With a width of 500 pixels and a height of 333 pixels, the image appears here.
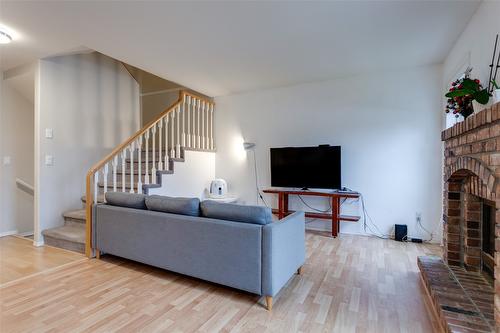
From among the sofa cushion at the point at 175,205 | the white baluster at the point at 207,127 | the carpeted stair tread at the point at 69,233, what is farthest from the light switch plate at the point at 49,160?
the white baluster at the point at 207,127

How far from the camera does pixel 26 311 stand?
1.96 meters

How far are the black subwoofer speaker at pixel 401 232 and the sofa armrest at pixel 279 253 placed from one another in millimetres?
2029

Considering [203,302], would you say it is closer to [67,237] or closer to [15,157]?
[67,237]

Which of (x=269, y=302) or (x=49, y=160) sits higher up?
(x=49, y=160)

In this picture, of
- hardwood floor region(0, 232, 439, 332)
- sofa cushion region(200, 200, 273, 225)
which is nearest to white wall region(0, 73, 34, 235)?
hardwood floor region(0, 232, 439, 332)

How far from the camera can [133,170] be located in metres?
4.18

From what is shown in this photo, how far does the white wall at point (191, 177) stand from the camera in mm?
4113

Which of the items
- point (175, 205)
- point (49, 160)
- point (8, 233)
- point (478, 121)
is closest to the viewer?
point (478, 121)

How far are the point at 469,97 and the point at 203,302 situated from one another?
8.55 ft

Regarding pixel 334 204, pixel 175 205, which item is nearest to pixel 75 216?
pixel 175 205

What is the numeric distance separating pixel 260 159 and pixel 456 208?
299 centimetres

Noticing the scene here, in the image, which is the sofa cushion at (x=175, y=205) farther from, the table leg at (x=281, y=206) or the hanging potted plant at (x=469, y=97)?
the hanging potted plant at (x=469, y=97)

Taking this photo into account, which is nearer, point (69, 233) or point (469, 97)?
point (469, 97)

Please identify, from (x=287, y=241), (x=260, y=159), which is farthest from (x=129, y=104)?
(x=287, y=241)
